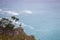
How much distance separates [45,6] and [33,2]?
433mm

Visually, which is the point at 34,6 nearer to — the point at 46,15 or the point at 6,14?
the point at 46,15

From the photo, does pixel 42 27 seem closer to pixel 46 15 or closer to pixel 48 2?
pixel 46 15

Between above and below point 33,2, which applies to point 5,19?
below

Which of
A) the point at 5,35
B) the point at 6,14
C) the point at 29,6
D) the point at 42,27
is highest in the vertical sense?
the point at 29,6

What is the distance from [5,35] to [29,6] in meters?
1.27

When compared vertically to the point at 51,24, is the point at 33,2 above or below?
above

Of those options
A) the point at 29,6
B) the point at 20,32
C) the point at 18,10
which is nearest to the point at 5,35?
the point at 20,32

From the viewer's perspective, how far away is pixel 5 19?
4812mm

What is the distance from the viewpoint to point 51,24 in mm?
4930

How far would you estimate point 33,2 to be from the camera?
4914mm

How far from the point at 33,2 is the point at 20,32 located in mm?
1108

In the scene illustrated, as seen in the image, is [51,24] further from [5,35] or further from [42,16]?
[5,35]

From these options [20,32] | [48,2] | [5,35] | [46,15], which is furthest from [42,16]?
[5,35]

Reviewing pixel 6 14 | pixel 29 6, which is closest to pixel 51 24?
pixel 29 6
